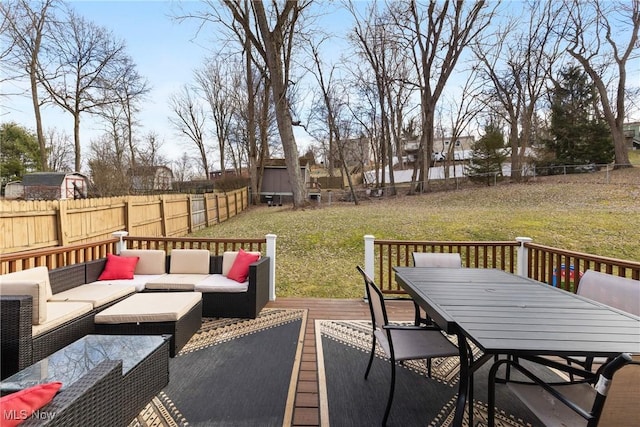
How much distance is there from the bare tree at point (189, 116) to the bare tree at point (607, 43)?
2329 centimetres

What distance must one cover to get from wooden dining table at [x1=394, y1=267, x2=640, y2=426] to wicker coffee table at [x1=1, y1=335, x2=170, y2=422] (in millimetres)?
2051

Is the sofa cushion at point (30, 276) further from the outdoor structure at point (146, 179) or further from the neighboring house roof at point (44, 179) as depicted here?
the outdoor structure at point (146, 179)

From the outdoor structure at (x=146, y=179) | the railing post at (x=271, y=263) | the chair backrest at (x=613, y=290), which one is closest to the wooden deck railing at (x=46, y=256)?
the railing post at (x=271, y=263)

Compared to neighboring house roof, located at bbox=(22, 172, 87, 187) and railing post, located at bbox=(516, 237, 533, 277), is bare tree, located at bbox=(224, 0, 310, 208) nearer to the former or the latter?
railing post, located at bbox=(516, 237, 533, 277)

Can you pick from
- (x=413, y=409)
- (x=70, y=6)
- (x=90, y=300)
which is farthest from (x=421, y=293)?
(x=70, y=6)

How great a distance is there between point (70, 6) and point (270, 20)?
681cm

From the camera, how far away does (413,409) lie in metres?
2.42

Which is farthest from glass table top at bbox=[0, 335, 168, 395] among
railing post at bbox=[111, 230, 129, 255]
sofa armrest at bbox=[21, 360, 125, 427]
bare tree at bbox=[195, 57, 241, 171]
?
bare tree at bbox=[195, 57, 241, 171]

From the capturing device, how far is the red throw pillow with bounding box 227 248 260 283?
170 inches

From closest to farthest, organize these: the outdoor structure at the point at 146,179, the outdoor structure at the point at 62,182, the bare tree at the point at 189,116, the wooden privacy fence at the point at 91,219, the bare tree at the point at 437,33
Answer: the wooden privacy fence at the point at 91,219 < the outdoor structure at the point at 62,182 < the bare tree at the point at 437,33 < the outdoor structure at the point at 146,179 < the bare tree at the point at 189,116

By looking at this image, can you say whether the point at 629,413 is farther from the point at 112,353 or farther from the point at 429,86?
the point at 429,86

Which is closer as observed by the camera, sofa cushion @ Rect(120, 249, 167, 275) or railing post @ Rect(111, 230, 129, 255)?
sofa cushion @ Rect(120, 249, 167, 275)

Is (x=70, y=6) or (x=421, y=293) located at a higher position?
(x=70, y=6)

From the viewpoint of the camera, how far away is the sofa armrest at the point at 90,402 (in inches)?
49.6
